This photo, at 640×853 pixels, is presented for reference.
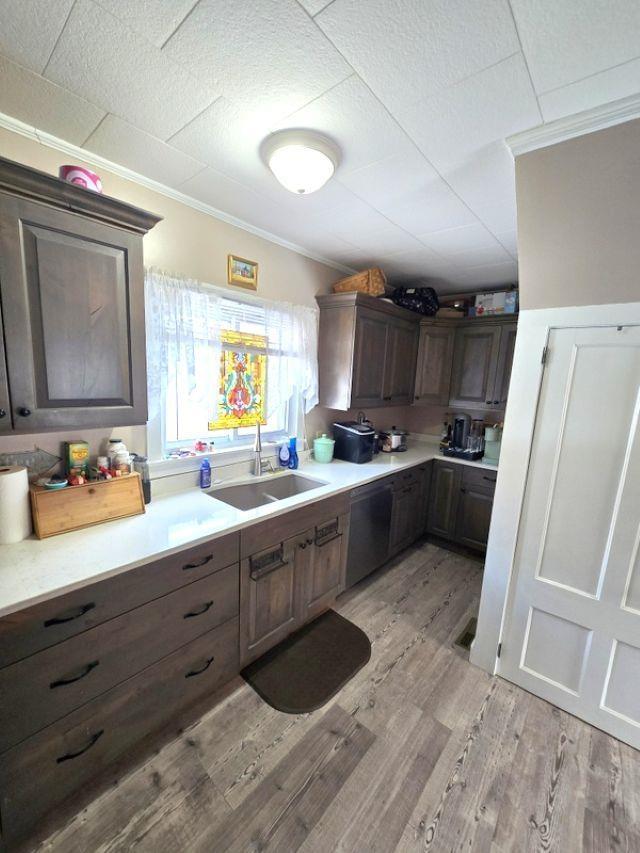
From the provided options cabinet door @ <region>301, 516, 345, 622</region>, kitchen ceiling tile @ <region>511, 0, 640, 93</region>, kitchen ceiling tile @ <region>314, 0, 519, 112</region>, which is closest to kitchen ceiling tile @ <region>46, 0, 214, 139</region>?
kitchen ceiling tile @ <region>314, 0, 519, 112</region>

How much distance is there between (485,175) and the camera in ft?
4.93

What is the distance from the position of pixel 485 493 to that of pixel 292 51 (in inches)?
117

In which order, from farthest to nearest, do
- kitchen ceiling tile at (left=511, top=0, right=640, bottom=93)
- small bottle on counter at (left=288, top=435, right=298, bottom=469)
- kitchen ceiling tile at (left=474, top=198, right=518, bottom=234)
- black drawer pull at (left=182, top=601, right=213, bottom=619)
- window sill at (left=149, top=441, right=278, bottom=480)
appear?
small bottle on counter at (left=288, top=435, right=298, bottom=469)
window sill at (left=149, top=441, right=278, bottom=480)
kitchen ceiling tile at (left=474, top=198, right=518, bottom=234)
black drawer pull at (left=182, top=601, right=213, bottom=619)
kitchen ceiling tile at (left=511, top=0, right=640, bottom=93)

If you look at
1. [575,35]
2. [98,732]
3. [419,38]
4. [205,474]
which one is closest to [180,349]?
[205,474]

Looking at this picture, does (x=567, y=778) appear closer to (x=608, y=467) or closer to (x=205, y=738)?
(x=608, y=467)

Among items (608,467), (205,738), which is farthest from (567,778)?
(205,738)

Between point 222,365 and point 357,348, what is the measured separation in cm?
104

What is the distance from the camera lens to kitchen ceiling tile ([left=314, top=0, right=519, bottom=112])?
0.84 m

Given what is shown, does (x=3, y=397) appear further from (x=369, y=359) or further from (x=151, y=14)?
(x=369, y=359)

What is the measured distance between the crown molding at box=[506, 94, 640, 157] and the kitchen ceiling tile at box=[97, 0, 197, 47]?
1.16m

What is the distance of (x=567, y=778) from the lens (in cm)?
135

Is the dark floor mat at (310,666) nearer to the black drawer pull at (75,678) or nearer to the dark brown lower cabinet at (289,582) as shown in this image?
the dark brown lower cabinet at (289,582)

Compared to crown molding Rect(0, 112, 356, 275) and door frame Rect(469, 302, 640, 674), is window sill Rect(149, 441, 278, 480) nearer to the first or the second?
crown molding Rect(0, 112, 356, 275)

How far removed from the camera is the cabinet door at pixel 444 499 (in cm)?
305
